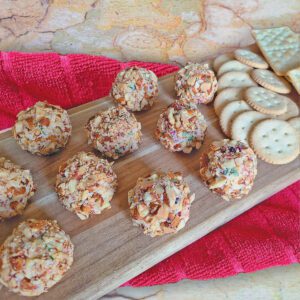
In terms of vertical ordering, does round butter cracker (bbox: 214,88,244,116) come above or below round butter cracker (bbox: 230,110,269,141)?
above

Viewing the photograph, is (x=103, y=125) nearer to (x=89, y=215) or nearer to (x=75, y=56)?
(x=89, y=215)

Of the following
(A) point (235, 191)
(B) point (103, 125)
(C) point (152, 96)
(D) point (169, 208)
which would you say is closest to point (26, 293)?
(D) point (169, 208)

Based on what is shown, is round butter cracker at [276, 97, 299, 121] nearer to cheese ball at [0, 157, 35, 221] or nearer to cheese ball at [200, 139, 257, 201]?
cheese ball at [200, 139, 257, 201]

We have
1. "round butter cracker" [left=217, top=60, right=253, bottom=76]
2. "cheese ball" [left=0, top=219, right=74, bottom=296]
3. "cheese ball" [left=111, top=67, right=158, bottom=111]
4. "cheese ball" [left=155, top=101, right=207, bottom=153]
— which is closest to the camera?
"cheese ball" [left=0, top=219, right=74, bottom=296]

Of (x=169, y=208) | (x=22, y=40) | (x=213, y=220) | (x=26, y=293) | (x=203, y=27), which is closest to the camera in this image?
(x=26, y=293)

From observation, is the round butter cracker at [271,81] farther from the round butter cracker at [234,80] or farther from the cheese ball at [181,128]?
the cheese ball at [181,128]

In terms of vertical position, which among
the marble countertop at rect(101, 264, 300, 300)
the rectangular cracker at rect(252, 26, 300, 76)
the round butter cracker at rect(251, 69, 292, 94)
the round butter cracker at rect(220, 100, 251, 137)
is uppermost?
the rectangular cracker at rect(252, 26, 300, 76)

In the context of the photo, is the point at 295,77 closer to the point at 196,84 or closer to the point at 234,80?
the point at 234,80

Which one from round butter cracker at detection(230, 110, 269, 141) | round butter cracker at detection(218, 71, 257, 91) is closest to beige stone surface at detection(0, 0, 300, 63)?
round butter cracker at detection(218, 71, 257, 91)
